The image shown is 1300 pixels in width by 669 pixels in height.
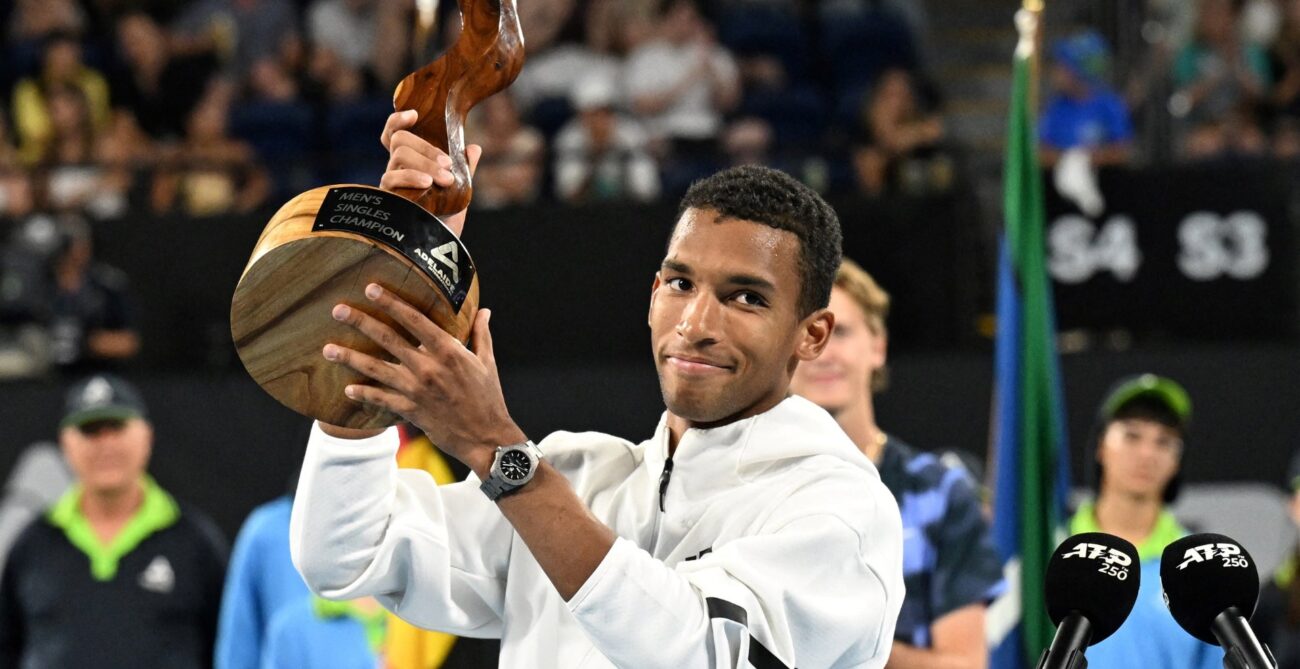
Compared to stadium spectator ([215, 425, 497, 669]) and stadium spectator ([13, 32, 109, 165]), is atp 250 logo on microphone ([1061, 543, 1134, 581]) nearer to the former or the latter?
stadium spectator ([215, 425, 497, 669])

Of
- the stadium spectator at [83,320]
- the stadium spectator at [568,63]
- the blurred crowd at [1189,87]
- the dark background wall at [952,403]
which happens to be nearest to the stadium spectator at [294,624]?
the dark background wall at [952,403]

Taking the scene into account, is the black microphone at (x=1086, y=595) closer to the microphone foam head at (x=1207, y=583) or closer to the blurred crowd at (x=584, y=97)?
the microphone foam head at (x=1207, y=583)

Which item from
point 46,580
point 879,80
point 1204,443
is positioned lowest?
point 46,580

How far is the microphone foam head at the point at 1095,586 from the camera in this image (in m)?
2.28

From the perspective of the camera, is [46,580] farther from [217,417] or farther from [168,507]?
[217,417]

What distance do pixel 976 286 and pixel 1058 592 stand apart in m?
6.56

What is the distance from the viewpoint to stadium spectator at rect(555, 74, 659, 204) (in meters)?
8.95

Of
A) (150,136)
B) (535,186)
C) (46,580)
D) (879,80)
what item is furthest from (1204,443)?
(150,136)

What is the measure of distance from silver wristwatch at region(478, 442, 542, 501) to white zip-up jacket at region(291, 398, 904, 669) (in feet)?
0.44

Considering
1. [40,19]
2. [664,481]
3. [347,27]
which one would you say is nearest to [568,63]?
[347,27]

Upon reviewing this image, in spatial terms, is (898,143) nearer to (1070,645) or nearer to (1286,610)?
(1286,610)

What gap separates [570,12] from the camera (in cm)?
1070

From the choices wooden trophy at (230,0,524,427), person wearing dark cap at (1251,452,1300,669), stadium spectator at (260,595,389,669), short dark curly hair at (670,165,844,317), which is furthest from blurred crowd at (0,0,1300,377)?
wooden trophy at (230,0,524,427)

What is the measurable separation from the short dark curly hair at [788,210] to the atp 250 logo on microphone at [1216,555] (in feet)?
1.89
